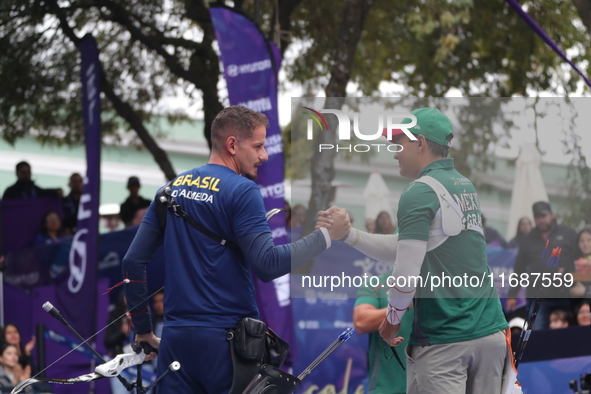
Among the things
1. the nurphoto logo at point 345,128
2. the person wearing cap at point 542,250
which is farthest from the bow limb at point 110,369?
the person wearing cap at point 542,250

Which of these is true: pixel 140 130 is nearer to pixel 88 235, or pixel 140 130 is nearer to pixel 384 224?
pixel 88 235

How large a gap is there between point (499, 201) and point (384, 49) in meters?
8.99

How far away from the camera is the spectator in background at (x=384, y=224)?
5.68 m

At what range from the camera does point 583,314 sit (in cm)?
723

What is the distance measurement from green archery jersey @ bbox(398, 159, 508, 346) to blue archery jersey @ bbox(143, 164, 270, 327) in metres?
0.77

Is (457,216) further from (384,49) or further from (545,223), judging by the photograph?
(384,49)

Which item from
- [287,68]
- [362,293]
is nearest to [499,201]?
[362,293]

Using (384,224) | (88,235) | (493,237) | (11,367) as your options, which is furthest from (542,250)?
(11,367)

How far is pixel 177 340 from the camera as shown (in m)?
4.06

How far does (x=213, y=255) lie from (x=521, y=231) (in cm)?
246

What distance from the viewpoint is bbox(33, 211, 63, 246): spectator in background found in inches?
452

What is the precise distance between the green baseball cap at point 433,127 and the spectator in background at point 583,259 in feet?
3.93

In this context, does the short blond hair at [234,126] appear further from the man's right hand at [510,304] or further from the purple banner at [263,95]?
the man's right hand at [510,304]

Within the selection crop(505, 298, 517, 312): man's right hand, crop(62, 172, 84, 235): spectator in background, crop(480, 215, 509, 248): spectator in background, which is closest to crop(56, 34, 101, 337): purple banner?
crop(62, 172, 84, 235): spectator in background
